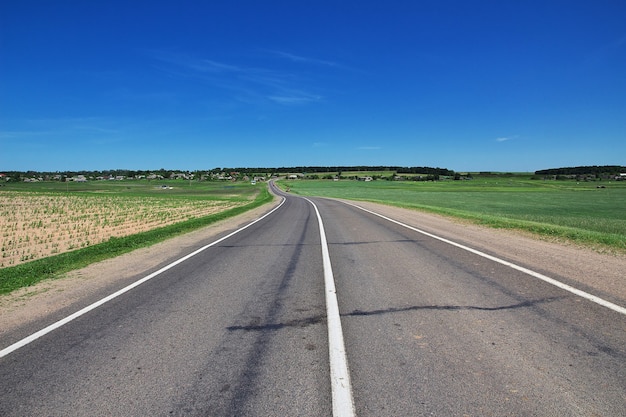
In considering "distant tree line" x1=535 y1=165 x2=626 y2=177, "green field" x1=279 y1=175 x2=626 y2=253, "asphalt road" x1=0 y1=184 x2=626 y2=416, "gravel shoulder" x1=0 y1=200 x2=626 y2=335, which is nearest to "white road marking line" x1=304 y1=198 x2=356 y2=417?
"asphalt road" x1=0 y1=184 x2=626 y2=416

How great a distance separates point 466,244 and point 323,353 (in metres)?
8.68

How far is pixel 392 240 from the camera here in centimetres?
1268

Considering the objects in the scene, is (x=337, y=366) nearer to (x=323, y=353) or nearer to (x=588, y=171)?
(x=323, y=353)

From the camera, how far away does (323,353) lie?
4.07 m

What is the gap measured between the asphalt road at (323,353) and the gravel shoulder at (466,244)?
0.80 m

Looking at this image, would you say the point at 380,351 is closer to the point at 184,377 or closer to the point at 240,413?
the point at 240,413

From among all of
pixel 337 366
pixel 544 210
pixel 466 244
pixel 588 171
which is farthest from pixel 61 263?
pixel 588 171

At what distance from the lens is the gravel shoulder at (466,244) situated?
5953 mm

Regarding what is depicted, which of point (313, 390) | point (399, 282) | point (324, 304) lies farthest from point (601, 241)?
point (313, 390)

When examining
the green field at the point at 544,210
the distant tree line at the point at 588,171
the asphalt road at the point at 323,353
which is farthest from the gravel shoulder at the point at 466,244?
the distant tree line at the point at 588,171

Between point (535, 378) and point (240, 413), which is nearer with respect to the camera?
point (240, 413)

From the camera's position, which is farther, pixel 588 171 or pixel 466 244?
pixel 588 171

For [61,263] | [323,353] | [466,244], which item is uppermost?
[323,353]

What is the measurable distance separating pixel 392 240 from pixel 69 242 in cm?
1477
